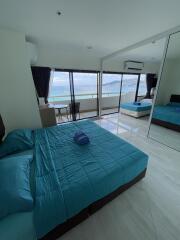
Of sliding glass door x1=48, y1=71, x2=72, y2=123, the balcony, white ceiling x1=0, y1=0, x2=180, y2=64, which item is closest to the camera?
white ceiling x1=0, y1=0, x2=180, y2=64

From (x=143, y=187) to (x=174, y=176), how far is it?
645 mm

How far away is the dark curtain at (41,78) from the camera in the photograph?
10.5ft

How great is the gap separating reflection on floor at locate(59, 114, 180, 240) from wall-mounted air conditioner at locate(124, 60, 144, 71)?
13.7ft

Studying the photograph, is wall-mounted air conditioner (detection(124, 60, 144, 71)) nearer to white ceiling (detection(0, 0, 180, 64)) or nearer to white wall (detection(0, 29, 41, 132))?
white ceiling (detection(0, 0, 180, 64))

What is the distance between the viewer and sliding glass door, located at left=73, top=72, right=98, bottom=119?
4.18m

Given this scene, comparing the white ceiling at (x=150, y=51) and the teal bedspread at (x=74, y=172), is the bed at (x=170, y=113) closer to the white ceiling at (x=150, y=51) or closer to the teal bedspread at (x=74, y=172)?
the white ceiling at (x=150, y=51)

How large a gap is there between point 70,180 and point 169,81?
3350 millimetres

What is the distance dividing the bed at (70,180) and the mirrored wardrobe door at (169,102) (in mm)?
1908

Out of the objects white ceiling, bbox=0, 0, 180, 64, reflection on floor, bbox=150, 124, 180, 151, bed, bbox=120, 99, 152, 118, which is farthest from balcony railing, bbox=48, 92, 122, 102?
reflection on floor, bbox=150, 124, 180, 151

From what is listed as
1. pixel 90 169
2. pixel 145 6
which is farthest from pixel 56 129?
pixel 145 6

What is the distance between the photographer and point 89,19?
5.89 feet

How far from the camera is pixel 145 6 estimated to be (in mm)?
1479

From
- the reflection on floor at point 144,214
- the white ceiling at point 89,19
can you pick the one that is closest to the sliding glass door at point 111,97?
the white ceiling at point 89,19

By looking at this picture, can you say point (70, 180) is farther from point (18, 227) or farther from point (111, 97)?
point (111, 97)
